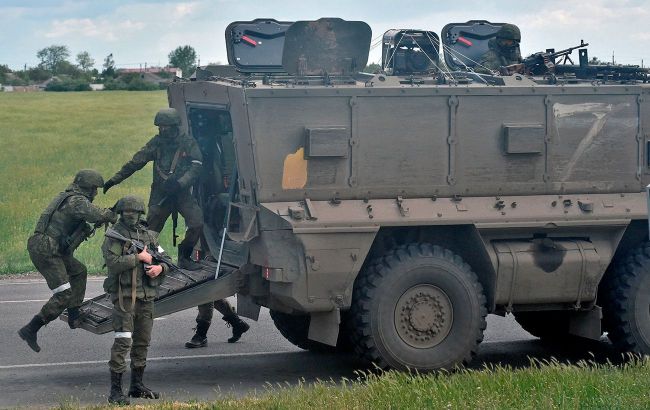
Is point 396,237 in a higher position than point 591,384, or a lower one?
higher

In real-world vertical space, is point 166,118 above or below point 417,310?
above

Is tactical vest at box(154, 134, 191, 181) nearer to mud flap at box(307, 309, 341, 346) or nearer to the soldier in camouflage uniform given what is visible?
the soldier in camouflage uniform

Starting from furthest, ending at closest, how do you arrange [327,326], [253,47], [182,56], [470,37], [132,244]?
[182,56] → [470,37] → [253,47] → [327,326] → [132,244]

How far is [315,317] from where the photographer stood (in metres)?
10.6

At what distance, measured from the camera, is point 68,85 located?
92.5 m

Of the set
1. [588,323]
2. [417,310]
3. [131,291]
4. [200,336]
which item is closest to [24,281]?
[200,336]

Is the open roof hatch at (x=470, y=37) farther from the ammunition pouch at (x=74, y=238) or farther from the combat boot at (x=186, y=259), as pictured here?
the ammunition pouch at (x=74, y=238)

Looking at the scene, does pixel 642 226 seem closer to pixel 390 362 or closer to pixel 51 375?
pixel 390 362

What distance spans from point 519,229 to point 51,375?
4188 millimetres

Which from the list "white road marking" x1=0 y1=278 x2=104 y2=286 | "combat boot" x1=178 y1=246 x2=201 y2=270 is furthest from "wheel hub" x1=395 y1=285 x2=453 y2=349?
"white road marking" x1=0 y1=278 x2=104 y2=286

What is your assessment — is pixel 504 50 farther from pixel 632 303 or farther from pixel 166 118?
pixel 166 118

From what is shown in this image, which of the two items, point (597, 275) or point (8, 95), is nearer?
point (597, 275)

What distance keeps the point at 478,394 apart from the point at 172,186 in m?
3.95

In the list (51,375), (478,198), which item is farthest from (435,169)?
(51,375)
